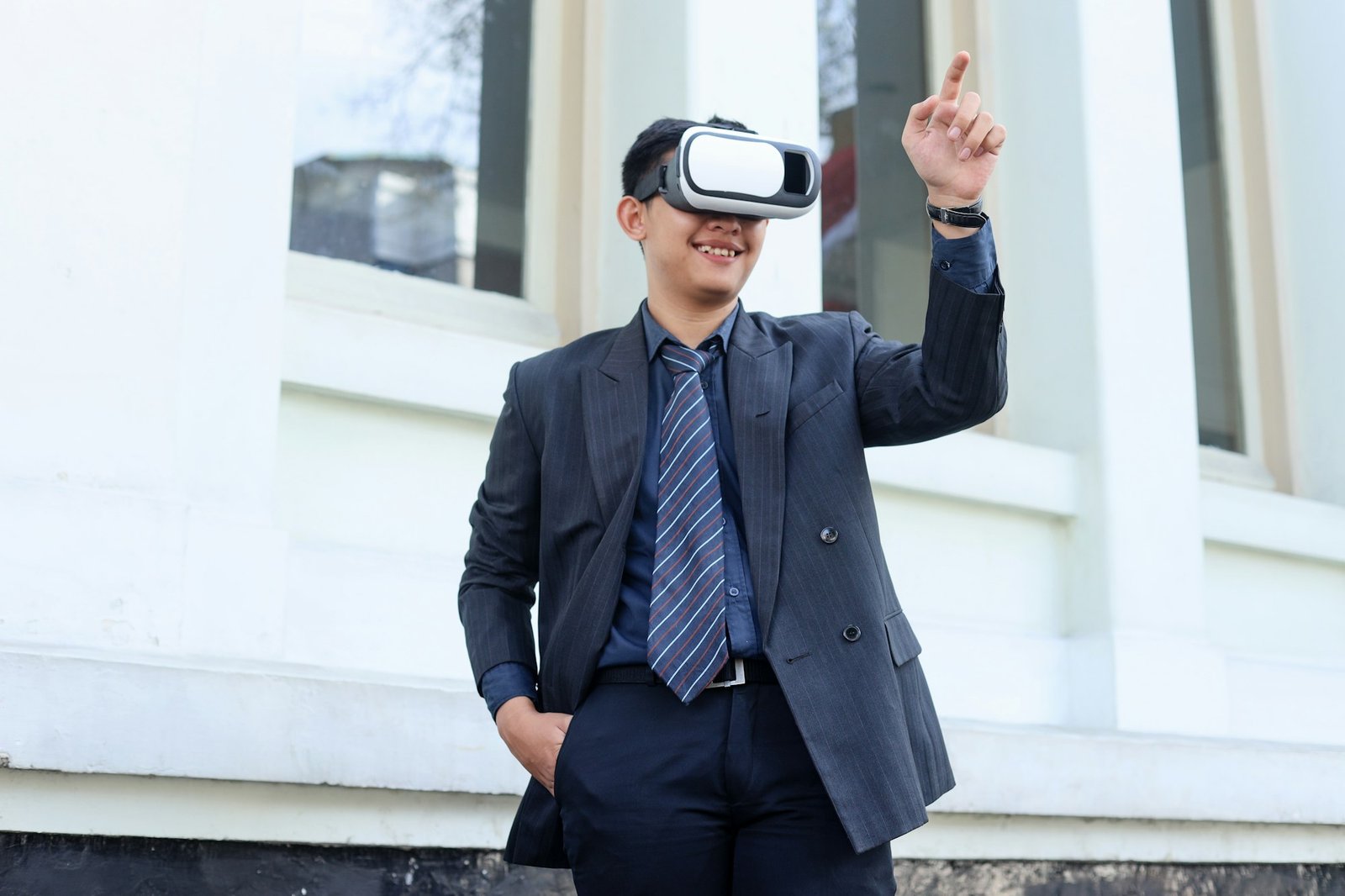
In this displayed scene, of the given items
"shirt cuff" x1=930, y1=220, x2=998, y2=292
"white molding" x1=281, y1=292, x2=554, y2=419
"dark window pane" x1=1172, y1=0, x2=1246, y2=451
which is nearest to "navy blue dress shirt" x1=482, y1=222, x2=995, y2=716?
"shirt cuff" x1=930, y1=220, x2=998, y2=292

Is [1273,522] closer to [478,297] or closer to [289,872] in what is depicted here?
[478,297]

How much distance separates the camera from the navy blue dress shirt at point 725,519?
6.50ft

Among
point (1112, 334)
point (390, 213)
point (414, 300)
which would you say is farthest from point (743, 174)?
point (1112, 334)

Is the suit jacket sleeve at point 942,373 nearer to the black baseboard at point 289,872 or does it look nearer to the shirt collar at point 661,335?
the shirt collar at point 661,335

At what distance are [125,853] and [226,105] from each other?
5.04 feet

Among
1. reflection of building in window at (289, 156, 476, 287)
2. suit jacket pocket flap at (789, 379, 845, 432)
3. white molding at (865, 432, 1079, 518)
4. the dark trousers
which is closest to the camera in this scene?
the dark trousers

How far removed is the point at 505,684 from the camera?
221 cm

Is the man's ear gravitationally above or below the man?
above

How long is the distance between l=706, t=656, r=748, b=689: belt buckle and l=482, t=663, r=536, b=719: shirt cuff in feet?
1.14

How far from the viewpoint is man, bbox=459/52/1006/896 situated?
1920 millimetres

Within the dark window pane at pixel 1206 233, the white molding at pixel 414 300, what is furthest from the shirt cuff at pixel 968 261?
the dark window pane at pixel 1206 233

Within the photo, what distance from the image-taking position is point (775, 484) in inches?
81.4

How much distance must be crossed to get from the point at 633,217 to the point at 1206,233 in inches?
167

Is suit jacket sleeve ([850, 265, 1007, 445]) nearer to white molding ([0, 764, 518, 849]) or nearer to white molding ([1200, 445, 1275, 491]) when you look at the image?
white molding ([0, 764, 518, 849])
